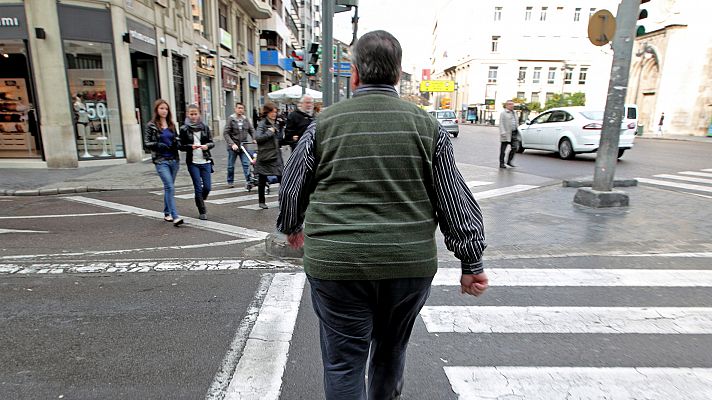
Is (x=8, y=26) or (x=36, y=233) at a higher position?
(x=8, y=26)

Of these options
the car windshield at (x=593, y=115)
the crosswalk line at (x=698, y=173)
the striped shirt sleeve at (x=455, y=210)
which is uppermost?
the car windshield at (x=593, y=115)

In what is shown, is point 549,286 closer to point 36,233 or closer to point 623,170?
point 36,233

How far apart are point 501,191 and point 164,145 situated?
6.80 meters

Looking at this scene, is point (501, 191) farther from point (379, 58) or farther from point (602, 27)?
point (379, 58)

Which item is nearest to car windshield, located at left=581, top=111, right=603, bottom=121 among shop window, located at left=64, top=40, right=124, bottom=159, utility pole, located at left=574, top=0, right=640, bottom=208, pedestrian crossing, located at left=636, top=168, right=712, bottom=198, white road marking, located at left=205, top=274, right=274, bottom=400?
pedestrian crossing, located at left=636, top=168, right=712, bottom=198

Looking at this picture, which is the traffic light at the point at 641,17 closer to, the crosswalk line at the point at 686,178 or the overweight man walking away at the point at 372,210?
the crosswalk line at the point at 686,178

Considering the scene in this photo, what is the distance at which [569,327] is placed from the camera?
3.47 m

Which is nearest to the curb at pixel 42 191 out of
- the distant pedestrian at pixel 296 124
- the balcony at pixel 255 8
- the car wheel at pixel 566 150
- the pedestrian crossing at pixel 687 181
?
the distant pedestrian at pixel 296 124

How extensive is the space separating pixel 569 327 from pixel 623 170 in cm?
1154

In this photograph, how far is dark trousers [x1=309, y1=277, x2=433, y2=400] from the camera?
5.94 feet

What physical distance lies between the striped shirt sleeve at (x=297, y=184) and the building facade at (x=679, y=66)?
41015 millimetres

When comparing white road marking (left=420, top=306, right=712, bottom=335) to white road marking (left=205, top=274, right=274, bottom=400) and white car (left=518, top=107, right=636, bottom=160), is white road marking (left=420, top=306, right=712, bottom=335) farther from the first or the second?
white car (left=518, top=107, right=636, bottom=160)

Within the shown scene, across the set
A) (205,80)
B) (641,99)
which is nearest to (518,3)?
(641,99)

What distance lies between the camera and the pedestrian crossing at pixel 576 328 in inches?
105
